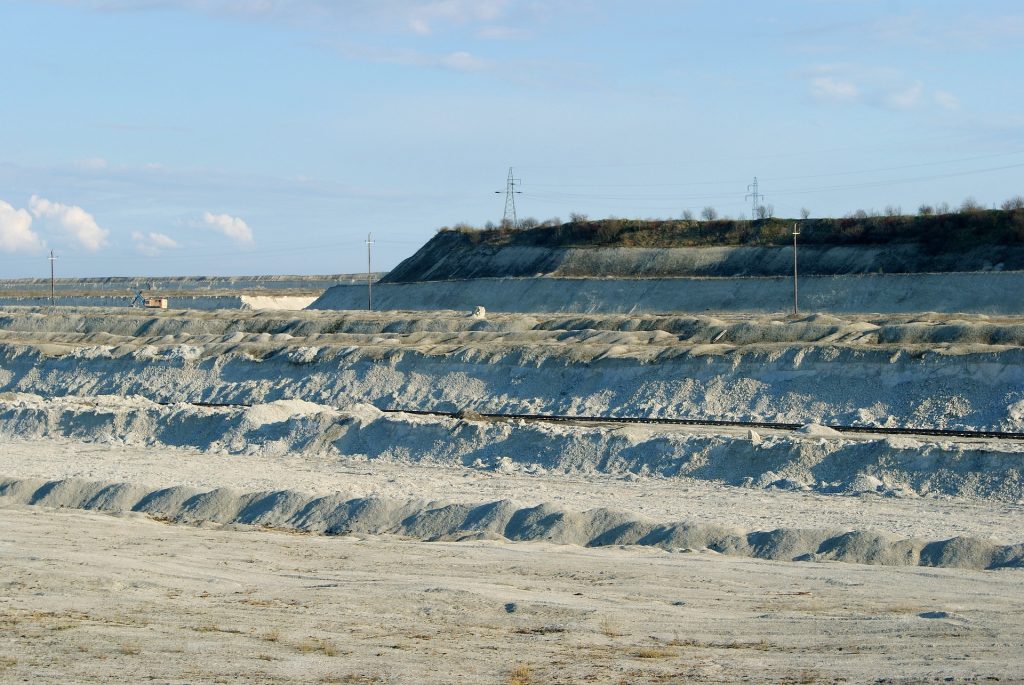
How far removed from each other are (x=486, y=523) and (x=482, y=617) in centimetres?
606

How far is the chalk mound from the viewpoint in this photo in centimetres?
1562

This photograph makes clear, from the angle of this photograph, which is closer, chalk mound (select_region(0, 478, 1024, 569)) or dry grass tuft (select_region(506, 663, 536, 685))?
dry grass tuft (select_region(506, 663, 536, 685))

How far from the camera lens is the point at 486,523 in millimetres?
18188

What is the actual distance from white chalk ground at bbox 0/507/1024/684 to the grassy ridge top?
59734mm

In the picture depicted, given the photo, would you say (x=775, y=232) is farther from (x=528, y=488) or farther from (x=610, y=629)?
(x=610, y=629)

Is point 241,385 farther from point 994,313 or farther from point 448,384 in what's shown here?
point 994,313

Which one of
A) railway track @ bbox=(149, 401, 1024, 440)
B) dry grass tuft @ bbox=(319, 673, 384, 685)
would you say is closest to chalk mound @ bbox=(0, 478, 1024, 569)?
dry grass tuft @ bbox=(319, 673, 384, 685)

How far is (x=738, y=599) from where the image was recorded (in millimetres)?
12883

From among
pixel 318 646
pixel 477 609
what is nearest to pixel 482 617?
pixel 477 609

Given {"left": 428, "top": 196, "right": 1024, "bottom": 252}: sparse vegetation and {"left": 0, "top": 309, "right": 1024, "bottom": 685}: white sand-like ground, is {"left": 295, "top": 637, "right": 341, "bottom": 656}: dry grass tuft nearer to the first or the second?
{"left": 0, "top": 309, "right": 1024, "bottom": 685}: white sand-like ground

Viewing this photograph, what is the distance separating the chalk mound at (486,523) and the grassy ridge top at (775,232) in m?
57.1

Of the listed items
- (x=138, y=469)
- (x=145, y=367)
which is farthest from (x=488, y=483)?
(x=145, y=367)

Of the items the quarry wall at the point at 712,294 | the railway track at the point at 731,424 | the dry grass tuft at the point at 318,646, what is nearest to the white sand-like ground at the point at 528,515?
the dry grass tuft at the point at 318,646

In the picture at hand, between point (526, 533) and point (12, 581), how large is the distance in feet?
24.2
